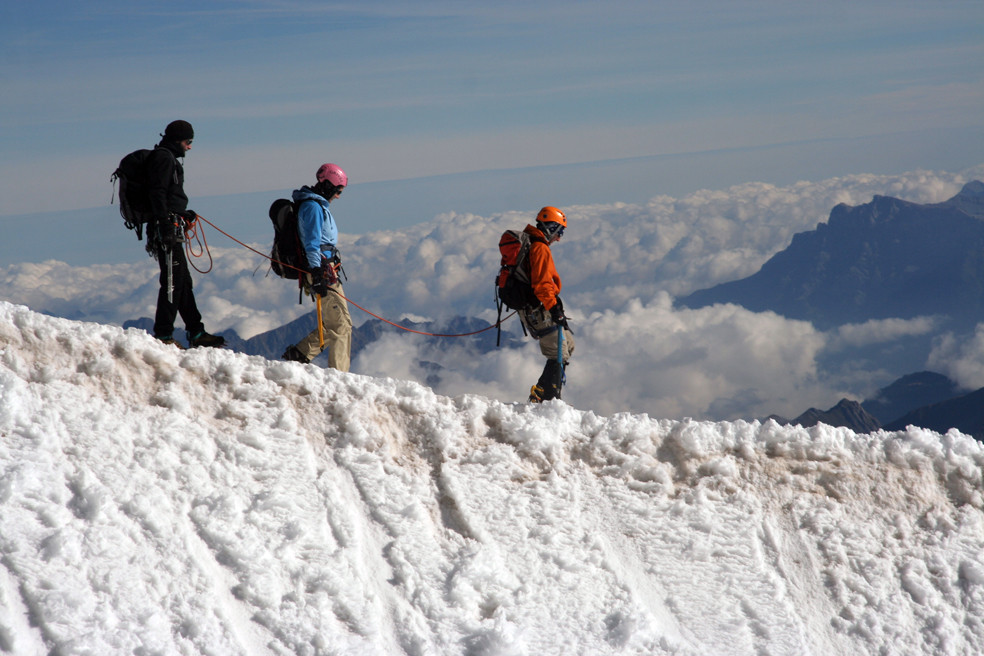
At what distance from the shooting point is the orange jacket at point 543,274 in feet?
33.8

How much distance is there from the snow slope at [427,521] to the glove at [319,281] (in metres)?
1.76

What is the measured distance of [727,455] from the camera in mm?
8523

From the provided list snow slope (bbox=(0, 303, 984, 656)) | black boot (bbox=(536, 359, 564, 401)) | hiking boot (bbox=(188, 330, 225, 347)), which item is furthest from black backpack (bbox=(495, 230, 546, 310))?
hiking boot (bbox=(188, 330, 225, 347))

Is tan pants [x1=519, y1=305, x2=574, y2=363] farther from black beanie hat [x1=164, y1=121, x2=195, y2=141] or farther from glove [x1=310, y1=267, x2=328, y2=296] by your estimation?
black beanie hat [x1=164, y1=121, x2=195, y2=141]

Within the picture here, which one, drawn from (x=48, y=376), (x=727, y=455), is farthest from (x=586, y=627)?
(x=48, y=376)

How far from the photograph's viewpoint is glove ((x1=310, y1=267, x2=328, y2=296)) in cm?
966

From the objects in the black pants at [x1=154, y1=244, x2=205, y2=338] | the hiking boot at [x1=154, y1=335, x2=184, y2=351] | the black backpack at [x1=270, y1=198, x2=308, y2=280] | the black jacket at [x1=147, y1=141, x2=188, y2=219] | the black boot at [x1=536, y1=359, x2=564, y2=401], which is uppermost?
the black jacket at [x1=147, y1=141, x2=188, y2=219]

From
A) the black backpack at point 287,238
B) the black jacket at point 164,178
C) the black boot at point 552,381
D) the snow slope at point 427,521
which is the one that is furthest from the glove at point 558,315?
the black jacket at point 164,178

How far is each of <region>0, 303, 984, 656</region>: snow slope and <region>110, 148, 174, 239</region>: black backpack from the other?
2169 mm

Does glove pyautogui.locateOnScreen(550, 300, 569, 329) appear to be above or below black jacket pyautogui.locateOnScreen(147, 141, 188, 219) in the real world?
below

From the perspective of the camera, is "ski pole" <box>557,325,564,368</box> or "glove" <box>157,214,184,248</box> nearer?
"glove" <box>157,214,184,248</box>

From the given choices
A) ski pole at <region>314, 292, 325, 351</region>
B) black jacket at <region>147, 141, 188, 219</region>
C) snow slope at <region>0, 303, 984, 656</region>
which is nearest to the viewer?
snow slope at <region>0, 303, 984, 656</region>

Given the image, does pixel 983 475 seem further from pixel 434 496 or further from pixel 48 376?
pixel 48 376

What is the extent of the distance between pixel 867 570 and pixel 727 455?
195 cm
